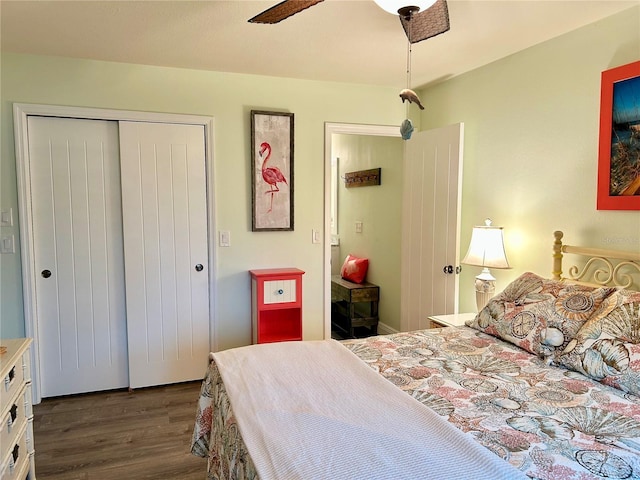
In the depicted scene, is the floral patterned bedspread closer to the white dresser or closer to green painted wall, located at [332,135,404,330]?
the white dresser

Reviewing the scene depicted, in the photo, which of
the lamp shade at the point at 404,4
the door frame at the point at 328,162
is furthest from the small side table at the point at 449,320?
the lamp shade at the point at 404,4

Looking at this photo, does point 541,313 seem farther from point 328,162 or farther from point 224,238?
point 224,238

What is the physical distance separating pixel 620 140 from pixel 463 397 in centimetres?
168

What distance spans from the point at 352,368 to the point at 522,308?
3.21 ft

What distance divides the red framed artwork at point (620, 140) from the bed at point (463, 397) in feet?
1.00

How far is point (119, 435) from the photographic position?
2689 mm

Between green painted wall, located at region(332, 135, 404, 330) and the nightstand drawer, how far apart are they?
1.32m

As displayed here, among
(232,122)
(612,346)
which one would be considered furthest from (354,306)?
(612,346)

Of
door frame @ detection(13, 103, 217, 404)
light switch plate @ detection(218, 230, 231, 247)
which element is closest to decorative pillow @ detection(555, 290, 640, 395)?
light switch plate @ detection(218, 230, 231, 247)

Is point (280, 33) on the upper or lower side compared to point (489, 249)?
upper

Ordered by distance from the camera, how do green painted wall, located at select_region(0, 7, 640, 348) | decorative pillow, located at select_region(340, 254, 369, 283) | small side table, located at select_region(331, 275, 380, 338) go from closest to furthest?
green painted wall, located at select_region(0, 7, 640, 348)
small side table, located at select_region(331, 275, 380, 338)
decorative pillow, located at select_region(340, 254, 369, 283)

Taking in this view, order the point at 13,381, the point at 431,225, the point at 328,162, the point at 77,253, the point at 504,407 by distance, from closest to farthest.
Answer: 1. the point at 504,407
2. the point at 13,381
3. the point at 77,253
4. the point at 431,225
5. the point at 328,162

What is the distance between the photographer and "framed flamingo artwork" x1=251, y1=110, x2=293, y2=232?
348 cm

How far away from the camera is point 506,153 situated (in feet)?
10.1
